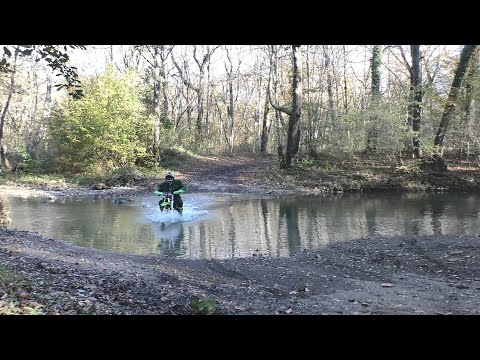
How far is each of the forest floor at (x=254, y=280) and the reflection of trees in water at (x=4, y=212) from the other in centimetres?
289

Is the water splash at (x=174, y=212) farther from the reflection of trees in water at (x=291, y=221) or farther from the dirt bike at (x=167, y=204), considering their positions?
the reflection of trees in water at (x=291, y=221)

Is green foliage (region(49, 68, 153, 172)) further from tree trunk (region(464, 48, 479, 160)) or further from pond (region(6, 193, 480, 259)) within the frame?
tree trunk (region(464, 48, 479, 160))

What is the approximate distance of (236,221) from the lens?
15648 millimetres

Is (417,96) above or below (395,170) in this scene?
above

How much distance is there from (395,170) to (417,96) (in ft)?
15.0

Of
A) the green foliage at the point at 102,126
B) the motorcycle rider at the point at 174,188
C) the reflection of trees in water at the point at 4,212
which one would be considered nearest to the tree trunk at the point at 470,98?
the motorcycle rider at the point at 174,188

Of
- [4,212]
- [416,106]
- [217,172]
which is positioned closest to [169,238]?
[4,212]

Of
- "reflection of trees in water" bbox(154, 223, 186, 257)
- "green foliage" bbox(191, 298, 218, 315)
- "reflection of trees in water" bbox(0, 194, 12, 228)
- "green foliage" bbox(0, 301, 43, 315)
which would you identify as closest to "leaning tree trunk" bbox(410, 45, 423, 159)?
"reflection of trees in water" bbox(154, 223, 186, 257)

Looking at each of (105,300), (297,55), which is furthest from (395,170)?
(105,300)

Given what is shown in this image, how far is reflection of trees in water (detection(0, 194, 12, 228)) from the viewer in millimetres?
13375

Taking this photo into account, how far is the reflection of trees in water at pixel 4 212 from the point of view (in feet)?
43.9

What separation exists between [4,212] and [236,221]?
8544mm
